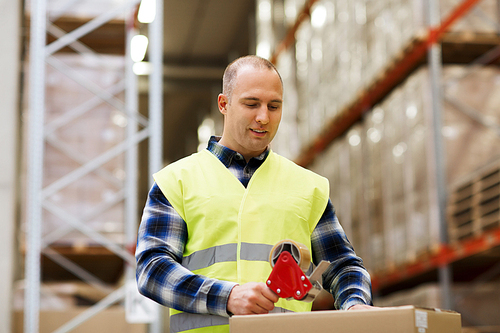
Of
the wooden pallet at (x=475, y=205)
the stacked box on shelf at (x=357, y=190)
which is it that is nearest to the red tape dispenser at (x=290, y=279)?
the wooden pallet at (x=475, y=205)

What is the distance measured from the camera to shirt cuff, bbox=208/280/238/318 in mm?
1649

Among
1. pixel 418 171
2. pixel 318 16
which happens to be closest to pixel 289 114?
pixel 318 16

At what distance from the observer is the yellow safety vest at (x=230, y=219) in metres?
1.77

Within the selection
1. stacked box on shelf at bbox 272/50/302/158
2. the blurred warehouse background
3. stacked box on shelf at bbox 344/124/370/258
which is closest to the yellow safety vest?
the blurred warehouse background

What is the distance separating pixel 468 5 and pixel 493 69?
70 cm

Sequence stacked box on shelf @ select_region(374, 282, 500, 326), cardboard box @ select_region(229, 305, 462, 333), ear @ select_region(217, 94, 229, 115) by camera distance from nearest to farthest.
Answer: cardboard box @ select_region(229, 305, 462, 333)
ear @ select_region(217, 94, 229, 115)
stacked box on shelf @ select_region(374, 282, 500, 326)

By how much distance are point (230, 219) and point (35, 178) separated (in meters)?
3.83

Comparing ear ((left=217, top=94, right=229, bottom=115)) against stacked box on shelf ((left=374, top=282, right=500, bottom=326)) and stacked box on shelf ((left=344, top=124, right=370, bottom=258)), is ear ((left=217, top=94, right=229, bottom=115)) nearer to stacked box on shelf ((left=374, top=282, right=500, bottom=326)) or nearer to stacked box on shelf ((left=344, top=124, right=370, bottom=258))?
stacked box on shelf ((left=374, top=282, right=500, bottom=326))

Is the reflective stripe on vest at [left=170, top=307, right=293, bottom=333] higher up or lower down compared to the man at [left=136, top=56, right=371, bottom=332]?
lower down

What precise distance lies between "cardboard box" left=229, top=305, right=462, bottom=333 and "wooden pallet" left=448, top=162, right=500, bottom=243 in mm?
4697

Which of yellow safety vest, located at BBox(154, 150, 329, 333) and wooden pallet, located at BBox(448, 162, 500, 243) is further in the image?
wooden pallet, located at BBox(448, 162, 500, 243)

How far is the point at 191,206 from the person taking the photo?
1.82 m

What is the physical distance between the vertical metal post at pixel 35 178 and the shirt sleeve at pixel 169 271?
3.53 meters

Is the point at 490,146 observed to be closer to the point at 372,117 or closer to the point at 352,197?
the point at 372,117
